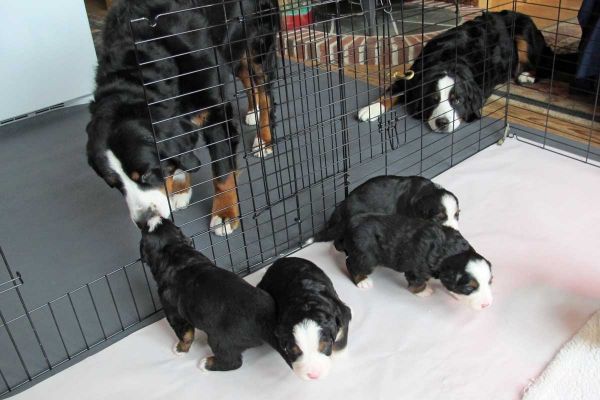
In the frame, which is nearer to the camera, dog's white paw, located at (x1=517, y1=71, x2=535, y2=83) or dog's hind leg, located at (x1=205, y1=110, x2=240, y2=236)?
dog's hind leg, located at (x1=205, y1=110, x2=240, y2=236)

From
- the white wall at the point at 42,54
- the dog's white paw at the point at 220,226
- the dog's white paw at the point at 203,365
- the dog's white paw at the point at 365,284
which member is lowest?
the dog's white paw at the point at 203,365

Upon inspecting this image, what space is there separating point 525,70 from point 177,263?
100 inches

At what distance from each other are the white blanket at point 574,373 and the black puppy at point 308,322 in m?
0.51

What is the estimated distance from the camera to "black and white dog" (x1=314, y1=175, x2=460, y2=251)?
6.08 ft

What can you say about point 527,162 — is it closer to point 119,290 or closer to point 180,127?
point 180,127

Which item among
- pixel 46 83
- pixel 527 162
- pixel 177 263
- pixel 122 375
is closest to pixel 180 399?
pixel 122 375

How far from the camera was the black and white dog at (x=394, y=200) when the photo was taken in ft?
Answer: 6.08

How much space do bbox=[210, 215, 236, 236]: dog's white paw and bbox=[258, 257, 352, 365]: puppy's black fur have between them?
53 centimetres

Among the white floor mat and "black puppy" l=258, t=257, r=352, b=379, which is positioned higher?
"black puppy" l=258, t=257, r=352, b=379

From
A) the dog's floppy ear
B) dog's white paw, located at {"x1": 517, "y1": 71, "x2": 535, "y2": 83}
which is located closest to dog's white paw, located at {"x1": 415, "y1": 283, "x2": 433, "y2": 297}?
the dog's floppy ear

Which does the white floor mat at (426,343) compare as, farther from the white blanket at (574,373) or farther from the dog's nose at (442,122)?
the dog's nose at (442,122)

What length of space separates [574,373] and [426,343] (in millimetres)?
378

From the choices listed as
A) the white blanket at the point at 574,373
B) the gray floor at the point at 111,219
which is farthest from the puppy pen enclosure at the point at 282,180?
the white blanket at the point at 574,373

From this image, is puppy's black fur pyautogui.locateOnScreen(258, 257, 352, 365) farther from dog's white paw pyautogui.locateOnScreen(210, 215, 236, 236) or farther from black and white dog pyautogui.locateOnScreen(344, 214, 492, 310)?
dog's white paw pyautogui.locateOnScreen(210, 215, 236, 236)
